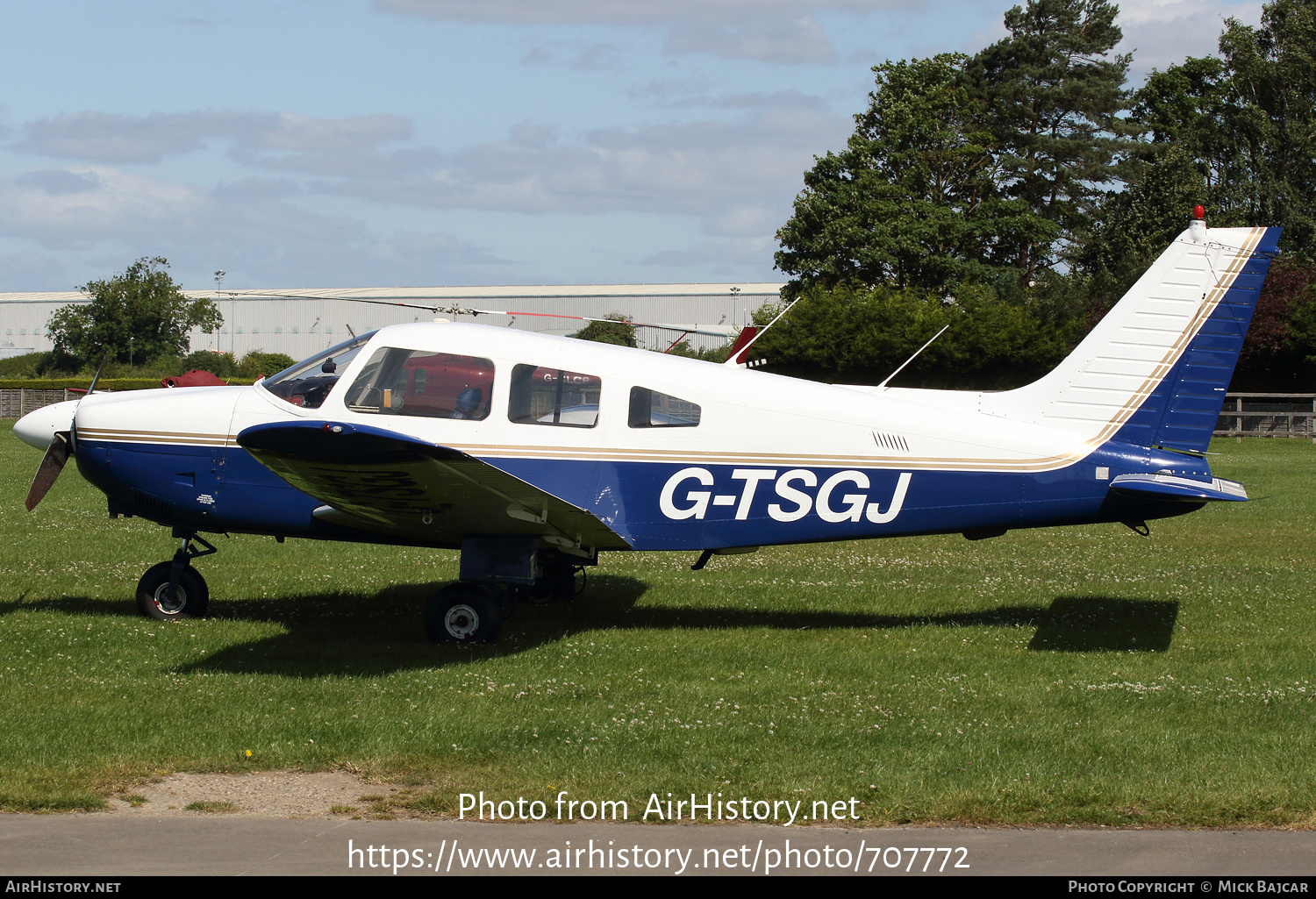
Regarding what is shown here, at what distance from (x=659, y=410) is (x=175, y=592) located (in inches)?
172

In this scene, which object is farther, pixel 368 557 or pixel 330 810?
pixel 368 557

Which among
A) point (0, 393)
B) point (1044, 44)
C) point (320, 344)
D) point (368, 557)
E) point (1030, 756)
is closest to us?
point (1030, 756)

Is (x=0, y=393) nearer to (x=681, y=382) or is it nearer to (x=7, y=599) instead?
(x=7, y=599)

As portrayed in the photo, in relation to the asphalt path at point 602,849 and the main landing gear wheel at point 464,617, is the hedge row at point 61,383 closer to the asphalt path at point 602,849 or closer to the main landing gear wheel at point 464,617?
the main landing gear wheel at point 464,617

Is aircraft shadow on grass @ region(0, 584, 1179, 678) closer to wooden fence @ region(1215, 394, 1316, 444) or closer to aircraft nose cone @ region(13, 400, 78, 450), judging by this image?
aircraft nose cone @ region(13, 400, 78, 450)

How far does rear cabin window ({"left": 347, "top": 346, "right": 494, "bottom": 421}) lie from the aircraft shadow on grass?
181cm

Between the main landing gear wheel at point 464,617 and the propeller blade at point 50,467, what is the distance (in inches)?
133

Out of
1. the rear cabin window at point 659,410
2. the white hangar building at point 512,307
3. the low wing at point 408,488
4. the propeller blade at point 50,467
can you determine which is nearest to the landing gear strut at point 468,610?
the low wing at point 408,488

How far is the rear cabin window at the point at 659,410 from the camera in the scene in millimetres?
8898

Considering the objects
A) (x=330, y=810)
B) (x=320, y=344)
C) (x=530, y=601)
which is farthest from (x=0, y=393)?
(x=330, y=810)

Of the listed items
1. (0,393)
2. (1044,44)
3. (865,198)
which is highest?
(1044,44)

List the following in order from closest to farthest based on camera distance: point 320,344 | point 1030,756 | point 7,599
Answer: point 1030,756
point 7,599
point 320,344

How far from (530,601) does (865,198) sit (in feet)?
144

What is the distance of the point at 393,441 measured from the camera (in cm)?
711
